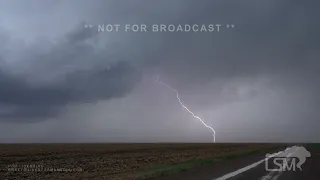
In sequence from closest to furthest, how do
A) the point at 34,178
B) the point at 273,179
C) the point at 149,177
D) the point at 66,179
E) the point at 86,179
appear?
the point at 273,179
the point at 149,177
the point at 86,179
the point at 66,179
the point at 34,178

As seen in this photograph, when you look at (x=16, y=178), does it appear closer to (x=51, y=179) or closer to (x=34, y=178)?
(x=34, y=178)

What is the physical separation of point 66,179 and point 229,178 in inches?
434

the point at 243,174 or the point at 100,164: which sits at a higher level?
the point at 100,164

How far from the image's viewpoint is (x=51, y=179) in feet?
90.7

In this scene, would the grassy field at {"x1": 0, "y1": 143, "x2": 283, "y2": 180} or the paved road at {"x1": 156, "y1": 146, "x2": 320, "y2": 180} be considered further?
the grassy field at {"x1": 0, "y1": 143, "x2": 283, "y2": 180}

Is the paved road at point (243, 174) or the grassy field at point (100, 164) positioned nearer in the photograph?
the paved road at point (243, 174)

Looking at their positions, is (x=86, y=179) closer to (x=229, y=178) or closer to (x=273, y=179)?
(x=229, y=178)

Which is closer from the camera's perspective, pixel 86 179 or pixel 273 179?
pixel 273 179

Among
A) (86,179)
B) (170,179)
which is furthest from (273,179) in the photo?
(86,179)

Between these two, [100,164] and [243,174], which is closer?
[243,174]

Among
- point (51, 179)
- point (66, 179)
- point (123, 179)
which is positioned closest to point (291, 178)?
point (123, 179)

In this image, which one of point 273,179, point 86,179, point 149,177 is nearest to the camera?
point 273,179

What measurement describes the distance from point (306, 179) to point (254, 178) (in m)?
2.32

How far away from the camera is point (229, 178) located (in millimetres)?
19469
